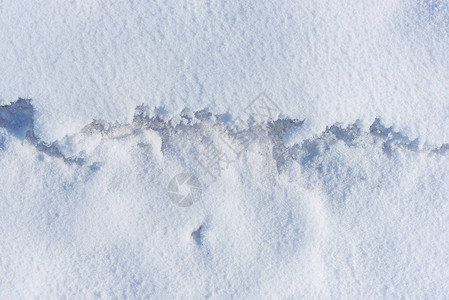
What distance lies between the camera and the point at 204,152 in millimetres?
2477

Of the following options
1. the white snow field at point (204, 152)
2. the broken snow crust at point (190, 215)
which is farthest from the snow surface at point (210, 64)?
the broken snow crust at point (190, 215)

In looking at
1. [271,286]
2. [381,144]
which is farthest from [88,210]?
[381,144]

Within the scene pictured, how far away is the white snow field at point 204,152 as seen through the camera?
2432 mm

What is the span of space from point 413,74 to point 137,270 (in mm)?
2382

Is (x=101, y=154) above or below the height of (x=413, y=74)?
above

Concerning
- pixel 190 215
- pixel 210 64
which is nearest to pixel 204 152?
pixel 190 215

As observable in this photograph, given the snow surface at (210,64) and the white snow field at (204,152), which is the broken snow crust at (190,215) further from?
the snow surface at (210,64)

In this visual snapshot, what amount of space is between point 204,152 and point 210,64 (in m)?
0.61

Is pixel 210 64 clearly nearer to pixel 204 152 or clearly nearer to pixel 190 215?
pixel 204 152

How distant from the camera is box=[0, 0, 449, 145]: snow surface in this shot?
7.95 ft

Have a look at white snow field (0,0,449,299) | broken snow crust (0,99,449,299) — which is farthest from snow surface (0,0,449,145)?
broken snow crust (0,99,449,299)

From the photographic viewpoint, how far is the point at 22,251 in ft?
8.09

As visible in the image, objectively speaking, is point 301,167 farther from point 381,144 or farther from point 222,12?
point 222,12

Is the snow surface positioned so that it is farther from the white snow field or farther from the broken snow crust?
the broken snow crust
